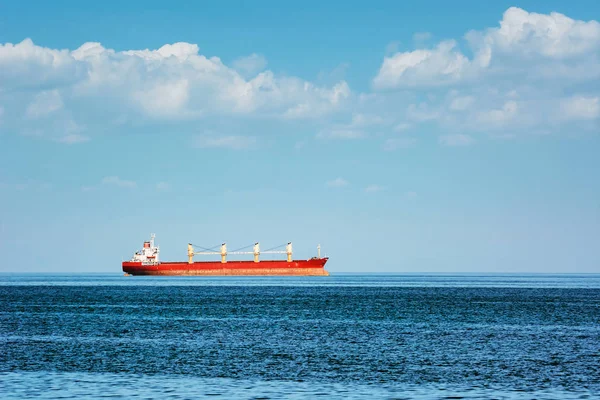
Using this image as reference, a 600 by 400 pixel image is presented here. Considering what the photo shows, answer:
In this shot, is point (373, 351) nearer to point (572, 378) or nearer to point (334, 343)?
point (334, 343)

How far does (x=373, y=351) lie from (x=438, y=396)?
13473 mm

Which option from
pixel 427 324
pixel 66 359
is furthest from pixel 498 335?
pixel 66 359

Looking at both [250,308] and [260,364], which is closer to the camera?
[260,364]

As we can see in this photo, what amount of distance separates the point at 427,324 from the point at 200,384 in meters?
33.2

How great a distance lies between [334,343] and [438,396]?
17569 mm

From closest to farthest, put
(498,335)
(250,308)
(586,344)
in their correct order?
(586,344)
(498,335)
(250,308)

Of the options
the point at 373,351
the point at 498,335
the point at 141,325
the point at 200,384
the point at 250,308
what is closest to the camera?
the point at 200,384

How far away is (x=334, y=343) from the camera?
146 feet

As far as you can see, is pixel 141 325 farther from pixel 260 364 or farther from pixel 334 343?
pixel 260 364

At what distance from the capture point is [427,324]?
59.5 meters

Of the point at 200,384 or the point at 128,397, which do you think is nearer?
the point at 128,397

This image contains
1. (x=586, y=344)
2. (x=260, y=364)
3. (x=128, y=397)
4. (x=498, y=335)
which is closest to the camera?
(x=128, y=397)

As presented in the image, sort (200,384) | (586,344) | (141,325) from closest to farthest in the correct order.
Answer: (200,384)
(586,344)
(141,325)

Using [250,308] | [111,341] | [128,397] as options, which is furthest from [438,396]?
[250,308]
